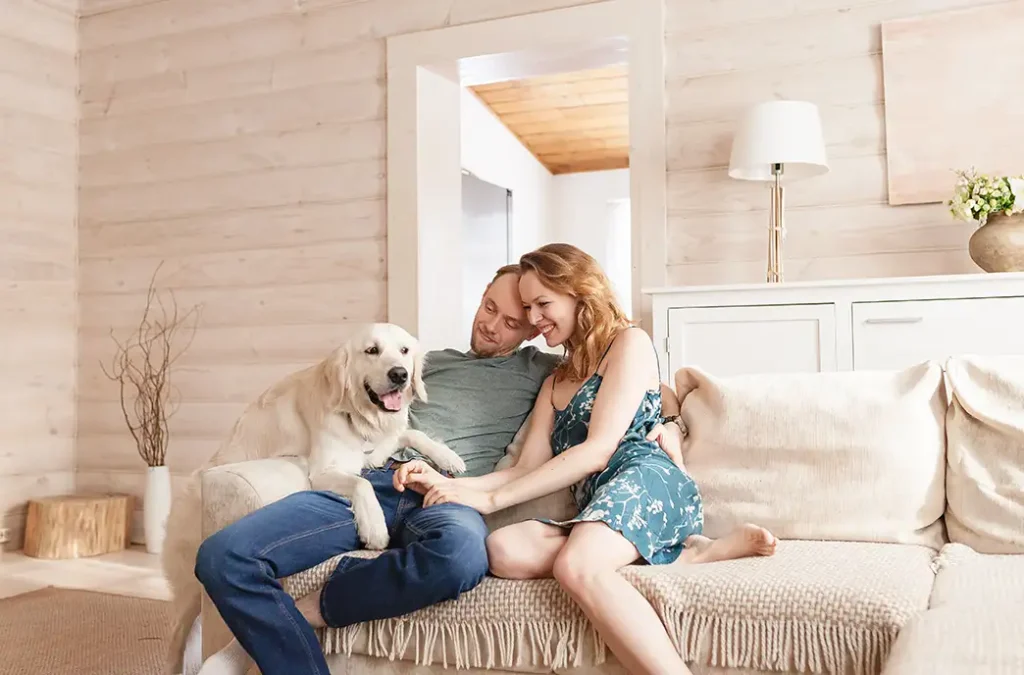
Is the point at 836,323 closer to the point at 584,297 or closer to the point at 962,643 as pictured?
the point at 584,297

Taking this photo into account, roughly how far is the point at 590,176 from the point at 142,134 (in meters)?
3.46

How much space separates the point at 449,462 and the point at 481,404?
0.17 m

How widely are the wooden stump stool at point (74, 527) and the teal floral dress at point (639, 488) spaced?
2865mm

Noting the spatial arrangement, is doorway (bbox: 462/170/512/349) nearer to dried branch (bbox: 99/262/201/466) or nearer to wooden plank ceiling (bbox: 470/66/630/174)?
wooden plank ceiling (bbox: 470/66/630/174)

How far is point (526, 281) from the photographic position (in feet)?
7.12

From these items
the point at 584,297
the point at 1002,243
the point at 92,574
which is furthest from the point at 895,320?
the point at 92,574

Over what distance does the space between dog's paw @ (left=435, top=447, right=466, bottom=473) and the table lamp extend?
1.47 meters

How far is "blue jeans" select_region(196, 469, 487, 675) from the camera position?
1725mm

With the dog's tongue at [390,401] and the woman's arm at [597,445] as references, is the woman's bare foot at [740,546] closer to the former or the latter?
the woman's arm at [597,445]

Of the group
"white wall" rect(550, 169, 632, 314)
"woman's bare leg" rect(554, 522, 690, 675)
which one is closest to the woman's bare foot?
"woman's bare leg" rect(554, 522, 690, 675)

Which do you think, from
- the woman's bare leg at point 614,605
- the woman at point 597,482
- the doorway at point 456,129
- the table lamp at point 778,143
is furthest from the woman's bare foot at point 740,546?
the doorway at point 456,129

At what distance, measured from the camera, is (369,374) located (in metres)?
2.20

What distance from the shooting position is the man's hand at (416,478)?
1.99 metres

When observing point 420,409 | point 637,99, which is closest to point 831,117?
point 637,99
